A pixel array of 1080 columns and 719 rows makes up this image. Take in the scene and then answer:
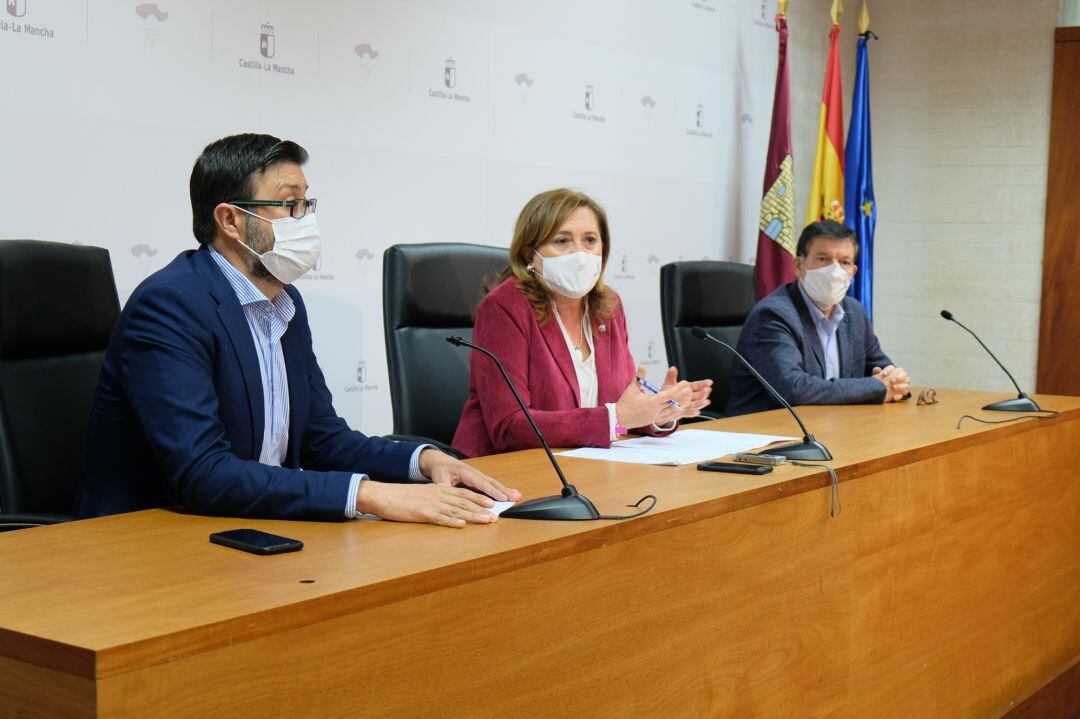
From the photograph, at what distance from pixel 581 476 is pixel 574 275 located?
0.76 metres

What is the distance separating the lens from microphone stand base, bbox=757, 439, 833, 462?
217 cm

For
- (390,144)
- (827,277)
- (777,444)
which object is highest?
(390,144)

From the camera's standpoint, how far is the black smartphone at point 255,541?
141 cm

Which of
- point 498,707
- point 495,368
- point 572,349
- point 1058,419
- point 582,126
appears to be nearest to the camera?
point 498,707

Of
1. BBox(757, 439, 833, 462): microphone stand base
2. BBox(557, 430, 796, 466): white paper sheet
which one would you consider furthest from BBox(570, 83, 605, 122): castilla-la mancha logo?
BBox(757, 439, 833, 462): microphone stand base

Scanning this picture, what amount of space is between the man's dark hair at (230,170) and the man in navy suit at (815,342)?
66.9 inches

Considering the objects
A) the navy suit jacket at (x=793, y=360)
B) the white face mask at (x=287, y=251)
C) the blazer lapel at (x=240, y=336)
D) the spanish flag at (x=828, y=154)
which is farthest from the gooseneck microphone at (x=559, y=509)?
the spanish flag at (x=828, y=154)

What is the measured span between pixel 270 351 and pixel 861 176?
3988 millimetres

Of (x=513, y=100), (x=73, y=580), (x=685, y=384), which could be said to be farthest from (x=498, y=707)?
(x=513, y=100)

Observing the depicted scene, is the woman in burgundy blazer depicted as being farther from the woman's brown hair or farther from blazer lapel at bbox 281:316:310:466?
blazer lapel at bbox 281:316:310:466

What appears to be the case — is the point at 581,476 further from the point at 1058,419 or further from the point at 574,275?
the point at 1058,419

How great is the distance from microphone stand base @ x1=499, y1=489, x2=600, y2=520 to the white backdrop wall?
1672mm

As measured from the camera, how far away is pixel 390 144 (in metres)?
3.57

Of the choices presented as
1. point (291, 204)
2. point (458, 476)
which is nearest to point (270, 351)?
point (291, 204)
